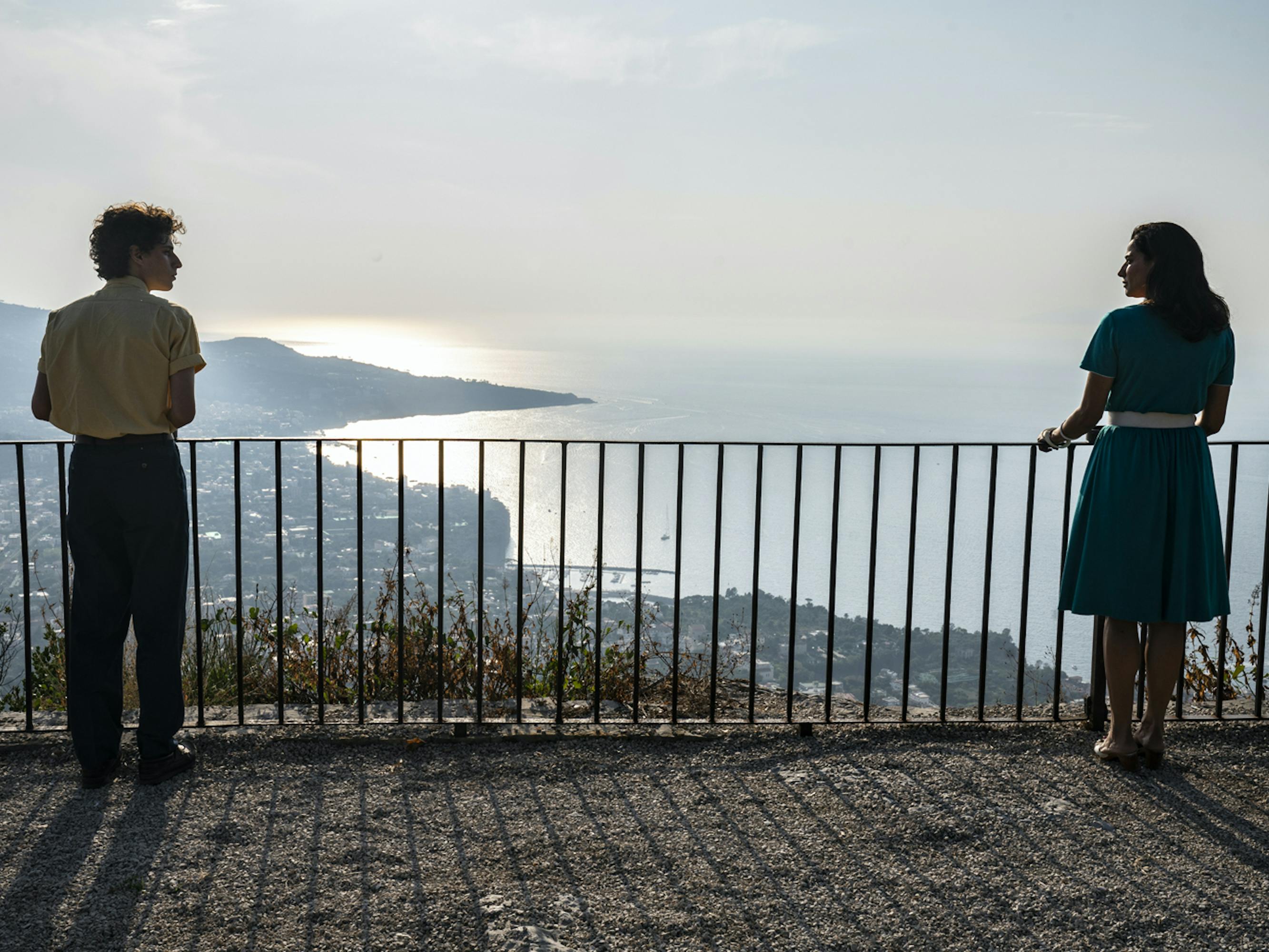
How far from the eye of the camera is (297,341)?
71.4 ft

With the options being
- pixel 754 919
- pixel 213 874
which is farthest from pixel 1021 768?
pixel 213 874

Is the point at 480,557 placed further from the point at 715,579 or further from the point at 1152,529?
the point at 1152,529

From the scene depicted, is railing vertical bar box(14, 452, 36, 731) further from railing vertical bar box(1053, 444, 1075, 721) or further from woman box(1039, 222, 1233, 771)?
railing vertical bar box(1053, 444, 1075, 721)

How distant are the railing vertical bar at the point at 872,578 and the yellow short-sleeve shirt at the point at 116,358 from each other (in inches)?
98.1

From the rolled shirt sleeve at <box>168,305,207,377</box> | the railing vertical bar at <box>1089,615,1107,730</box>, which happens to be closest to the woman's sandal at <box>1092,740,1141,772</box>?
the railing vertical bar at <box>1089,615,1107,730</box>

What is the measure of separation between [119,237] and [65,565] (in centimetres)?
137

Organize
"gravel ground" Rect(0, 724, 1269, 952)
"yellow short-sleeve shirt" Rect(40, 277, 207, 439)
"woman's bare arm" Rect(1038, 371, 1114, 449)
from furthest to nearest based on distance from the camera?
"woman's bare arm" Rect(1038, 371, 1114, 449)
"yellow short-sleeve shirt" Rect(40, 277, 207, 439)
"gravel ground" Rect(0, 724, 1269, 952)

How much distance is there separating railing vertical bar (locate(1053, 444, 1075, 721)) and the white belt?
0.43m

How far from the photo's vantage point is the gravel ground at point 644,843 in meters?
2.48

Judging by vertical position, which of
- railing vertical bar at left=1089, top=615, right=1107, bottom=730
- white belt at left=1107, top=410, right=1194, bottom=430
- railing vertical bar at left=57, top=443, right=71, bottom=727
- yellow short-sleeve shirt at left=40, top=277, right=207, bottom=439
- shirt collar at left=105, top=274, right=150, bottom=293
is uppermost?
shirt collar at left=105, top=274, right=150, bottom=293

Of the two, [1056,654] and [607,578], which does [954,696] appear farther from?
[1056,654]

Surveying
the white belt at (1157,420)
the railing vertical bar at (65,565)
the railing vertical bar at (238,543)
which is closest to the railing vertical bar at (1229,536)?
the white belt at (1157,420)

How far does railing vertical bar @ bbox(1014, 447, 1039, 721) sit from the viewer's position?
3.85 meters

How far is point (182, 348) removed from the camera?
10.7 ft
